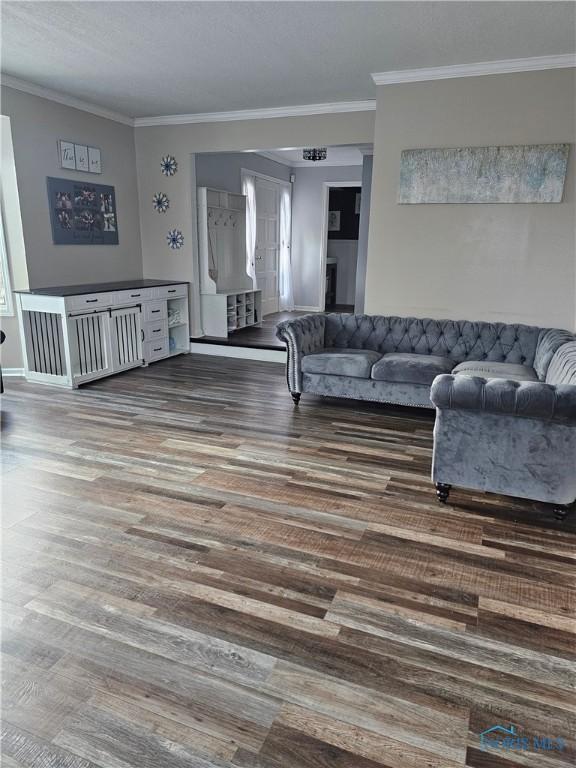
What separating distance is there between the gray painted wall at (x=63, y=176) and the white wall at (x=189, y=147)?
0.12 metres

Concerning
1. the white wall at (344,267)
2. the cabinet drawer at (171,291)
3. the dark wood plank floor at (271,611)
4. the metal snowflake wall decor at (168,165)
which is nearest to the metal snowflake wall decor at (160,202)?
the metal snowflake wall decor at (168,165)

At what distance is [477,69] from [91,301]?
13.1 feet

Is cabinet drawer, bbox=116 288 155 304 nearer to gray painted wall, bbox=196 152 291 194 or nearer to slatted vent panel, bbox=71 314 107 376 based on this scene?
slatted vent panel, bbox=71 314 107 376

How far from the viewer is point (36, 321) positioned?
5.01 meters

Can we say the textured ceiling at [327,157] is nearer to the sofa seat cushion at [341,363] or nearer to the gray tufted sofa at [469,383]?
the gray tufted sofa at [469,383]

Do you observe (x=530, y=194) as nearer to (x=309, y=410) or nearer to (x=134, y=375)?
(x=309, y=410)

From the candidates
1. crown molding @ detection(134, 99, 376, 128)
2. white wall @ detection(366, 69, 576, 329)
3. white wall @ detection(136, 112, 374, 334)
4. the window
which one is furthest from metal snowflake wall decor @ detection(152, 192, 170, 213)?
white wall @ detection(366, 69, 576, 329)

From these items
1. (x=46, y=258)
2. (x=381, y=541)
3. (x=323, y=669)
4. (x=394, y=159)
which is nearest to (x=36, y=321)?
(x=46, y=258)

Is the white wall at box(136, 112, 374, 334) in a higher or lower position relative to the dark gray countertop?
higher

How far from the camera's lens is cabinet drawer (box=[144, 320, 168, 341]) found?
584cm

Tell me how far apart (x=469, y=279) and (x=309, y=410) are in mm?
1916

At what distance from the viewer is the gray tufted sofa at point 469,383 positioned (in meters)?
2.59

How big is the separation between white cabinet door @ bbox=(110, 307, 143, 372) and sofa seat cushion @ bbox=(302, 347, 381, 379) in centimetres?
219

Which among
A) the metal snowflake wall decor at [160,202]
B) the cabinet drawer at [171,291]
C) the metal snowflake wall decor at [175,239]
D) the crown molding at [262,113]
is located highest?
the crown molding at [262,113]
